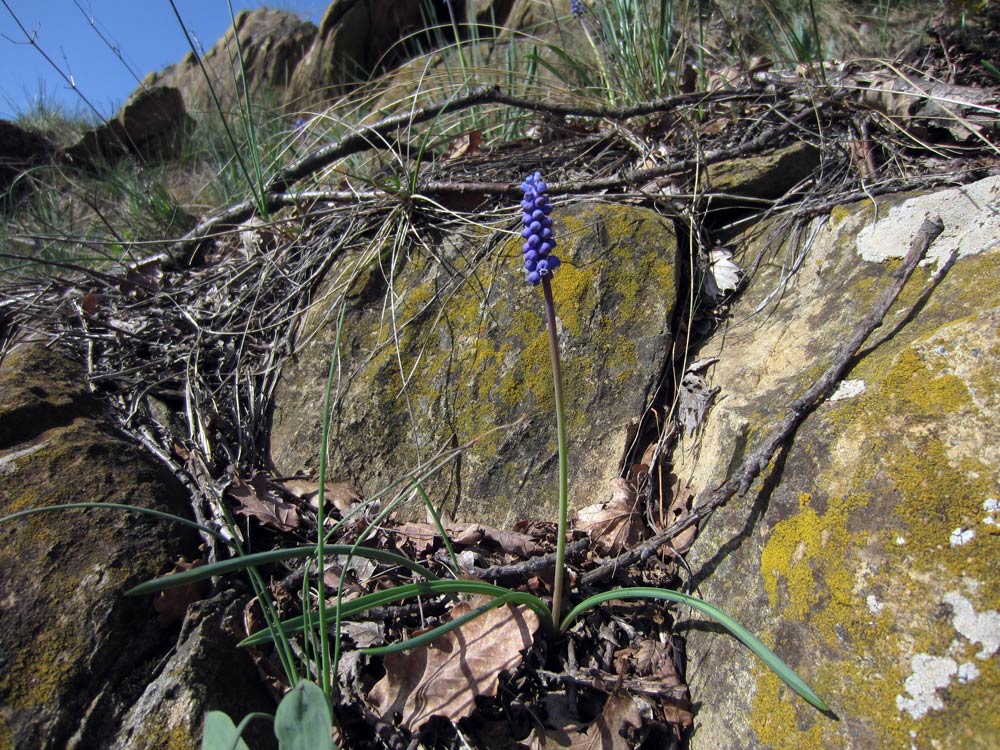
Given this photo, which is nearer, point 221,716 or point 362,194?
point 221,716

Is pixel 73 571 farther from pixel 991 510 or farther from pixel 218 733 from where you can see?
pixel 991 510

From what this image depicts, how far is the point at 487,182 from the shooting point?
252cm

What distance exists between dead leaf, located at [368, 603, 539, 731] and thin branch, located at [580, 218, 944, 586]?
0.25 meters

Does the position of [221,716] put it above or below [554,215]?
below

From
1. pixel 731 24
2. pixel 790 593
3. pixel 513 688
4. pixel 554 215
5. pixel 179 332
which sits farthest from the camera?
pixel 731 24

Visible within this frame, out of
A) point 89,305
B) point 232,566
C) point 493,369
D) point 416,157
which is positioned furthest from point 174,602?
point 416,157

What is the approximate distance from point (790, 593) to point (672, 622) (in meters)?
0.34

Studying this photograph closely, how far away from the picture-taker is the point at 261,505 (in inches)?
74.5

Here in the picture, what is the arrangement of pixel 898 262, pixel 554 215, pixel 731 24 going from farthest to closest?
pixel 731 24 < pixel 554 215 < pixel 898 262

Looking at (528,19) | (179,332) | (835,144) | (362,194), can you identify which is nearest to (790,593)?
(835,144)

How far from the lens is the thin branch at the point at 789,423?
1.51 metres

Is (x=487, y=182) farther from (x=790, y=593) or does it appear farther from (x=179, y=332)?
(x=790, y=593)

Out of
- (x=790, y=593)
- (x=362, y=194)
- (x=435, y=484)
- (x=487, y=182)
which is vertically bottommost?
(x=790, y=593)

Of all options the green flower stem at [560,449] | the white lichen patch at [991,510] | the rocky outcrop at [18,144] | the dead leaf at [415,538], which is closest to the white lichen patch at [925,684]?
the white lichen patch at [991,510]
